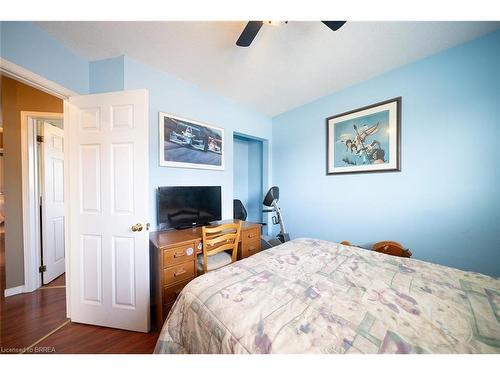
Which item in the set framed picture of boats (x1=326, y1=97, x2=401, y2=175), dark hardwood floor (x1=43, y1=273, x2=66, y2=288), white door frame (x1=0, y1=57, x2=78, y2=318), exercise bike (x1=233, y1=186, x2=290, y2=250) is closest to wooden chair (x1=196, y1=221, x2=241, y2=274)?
exercise bike (x1=233, y1=186, x2=290, y2=250)

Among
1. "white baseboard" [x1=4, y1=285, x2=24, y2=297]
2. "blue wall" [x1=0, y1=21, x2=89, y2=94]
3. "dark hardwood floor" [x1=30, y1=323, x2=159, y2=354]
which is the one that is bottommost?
"dark hardwood floor" [x1=30, y1=323, x2=159, y2=354]

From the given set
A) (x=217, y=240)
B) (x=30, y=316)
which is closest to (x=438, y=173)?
(x=217, y=240)

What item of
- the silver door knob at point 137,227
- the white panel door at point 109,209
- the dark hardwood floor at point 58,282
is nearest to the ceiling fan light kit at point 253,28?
the white panel door at point 109,209

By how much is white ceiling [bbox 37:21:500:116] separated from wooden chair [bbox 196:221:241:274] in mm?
1630

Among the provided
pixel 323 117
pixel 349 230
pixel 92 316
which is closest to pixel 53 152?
pixel 92 316

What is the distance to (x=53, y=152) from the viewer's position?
230 cm

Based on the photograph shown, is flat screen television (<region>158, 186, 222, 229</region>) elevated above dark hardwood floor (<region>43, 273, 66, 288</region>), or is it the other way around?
flat screen television (<region>158, 186, 222, 229</region>)

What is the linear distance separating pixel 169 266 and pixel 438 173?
2.61m

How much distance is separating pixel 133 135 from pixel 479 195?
2.99 metres

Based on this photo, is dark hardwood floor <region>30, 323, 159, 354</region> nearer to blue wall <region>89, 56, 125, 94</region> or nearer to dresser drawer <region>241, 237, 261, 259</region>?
dresser drawer <region>241, 237, 261, 259</region>

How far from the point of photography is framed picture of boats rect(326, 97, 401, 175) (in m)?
1.88

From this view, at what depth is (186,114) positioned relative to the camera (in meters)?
2.12

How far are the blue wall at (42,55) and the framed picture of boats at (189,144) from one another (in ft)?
2.45
